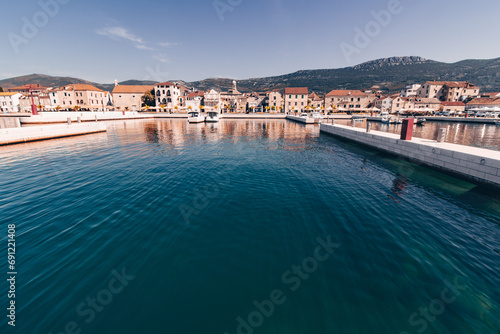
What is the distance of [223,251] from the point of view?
23.0 feet

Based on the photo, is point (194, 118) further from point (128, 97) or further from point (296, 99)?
point (128, 97)

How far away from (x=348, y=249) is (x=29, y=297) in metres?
9.60

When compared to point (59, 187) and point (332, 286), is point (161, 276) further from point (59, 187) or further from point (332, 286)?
point (59, 187)

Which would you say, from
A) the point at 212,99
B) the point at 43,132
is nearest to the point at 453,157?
the point at 43,132

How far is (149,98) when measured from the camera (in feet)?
326

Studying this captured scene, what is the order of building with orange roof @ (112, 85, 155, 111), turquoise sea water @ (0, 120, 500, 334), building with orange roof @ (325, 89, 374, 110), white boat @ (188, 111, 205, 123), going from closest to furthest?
turquoise sea water @ (0, 120, 500, 334)
white boat @ (188, 111, 205, 123)
building with orange roof @ (112, 85, 155, 111)
building with orange roof @ (325, 89, 374, 110)

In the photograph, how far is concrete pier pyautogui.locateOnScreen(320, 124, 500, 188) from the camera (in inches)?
496

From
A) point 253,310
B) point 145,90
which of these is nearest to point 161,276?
point 253,310

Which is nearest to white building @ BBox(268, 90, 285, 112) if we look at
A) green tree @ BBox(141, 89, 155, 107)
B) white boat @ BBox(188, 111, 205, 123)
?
white boat @ BBox(188, 111, 205, 123)

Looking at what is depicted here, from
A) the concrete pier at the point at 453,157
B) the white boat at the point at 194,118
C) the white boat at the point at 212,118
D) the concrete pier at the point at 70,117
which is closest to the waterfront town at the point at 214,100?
the concrete pier at the point at 70,117

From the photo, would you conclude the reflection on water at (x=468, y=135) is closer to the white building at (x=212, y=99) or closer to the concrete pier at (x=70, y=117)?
the concrete pier at (x=70, y=117)

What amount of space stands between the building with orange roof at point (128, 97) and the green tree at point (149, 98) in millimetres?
1560

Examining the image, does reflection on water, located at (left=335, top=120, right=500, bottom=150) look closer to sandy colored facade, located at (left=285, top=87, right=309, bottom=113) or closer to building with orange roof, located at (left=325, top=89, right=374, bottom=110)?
building with orange roof, located at (left=325, top=89, right=374, bottom=110)

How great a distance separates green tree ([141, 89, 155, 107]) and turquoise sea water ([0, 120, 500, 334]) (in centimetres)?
9861
